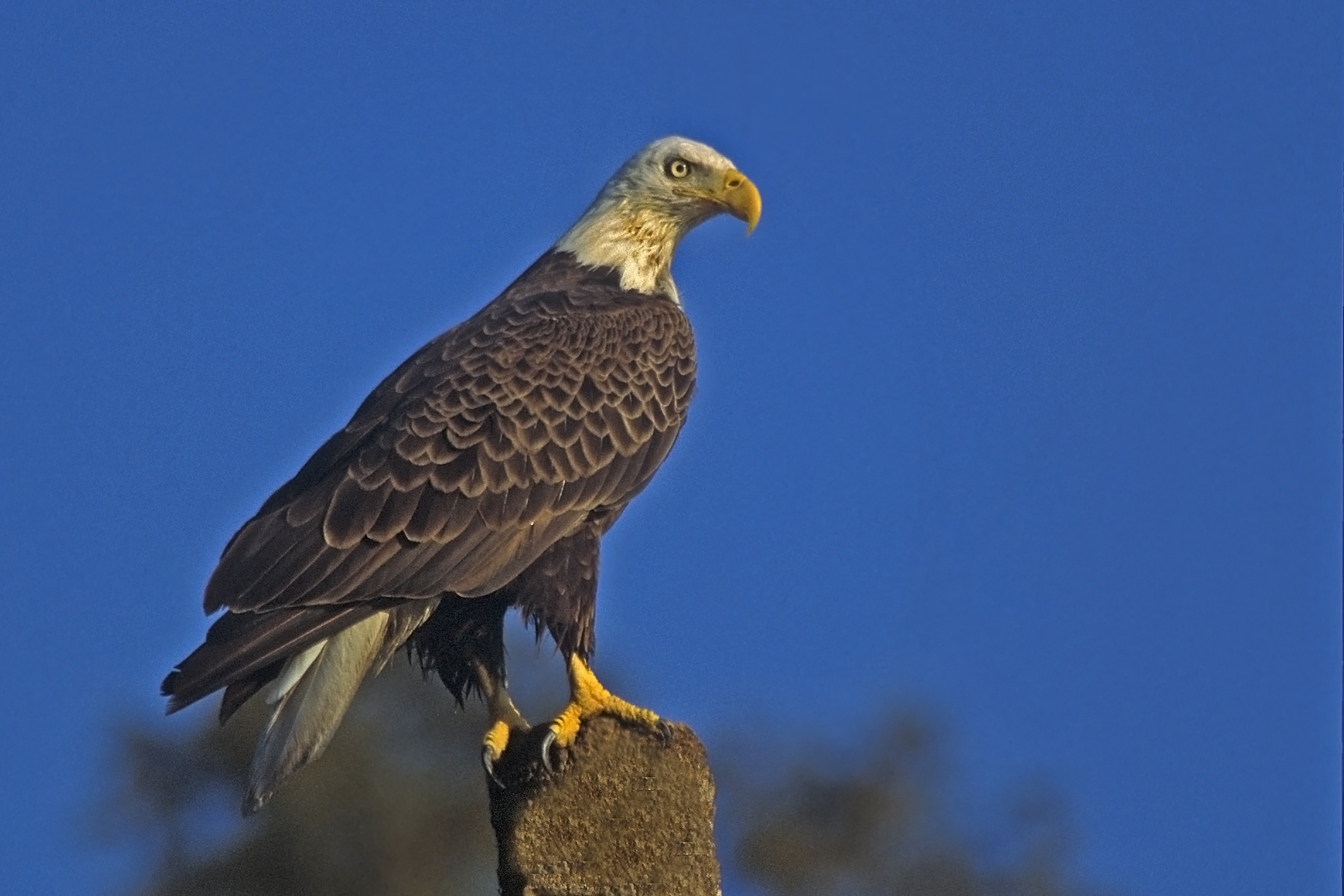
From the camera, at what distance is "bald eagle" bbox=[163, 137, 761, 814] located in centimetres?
853

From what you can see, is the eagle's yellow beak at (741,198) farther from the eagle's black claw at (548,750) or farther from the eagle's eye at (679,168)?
the eagle's black claw at (548,750)

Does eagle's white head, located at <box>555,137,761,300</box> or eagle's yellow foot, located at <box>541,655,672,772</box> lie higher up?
eagle's white head, located at <box>555,137,761,300</box>

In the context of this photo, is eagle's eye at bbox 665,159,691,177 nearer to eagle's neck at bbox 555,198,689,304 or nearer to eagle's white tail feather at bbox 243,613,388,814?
eagle's neck at bbox 555,198,689,304

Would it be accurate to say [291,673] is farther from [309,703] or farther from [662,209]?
[662,209]

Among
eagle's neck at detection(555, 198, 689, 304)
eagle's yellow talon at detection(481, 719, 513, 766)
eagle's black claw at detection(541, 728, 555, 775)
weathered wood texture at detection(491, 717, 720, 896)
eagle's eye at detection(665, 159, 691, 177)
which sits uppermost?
eagle's eye at detection(665, 159, 691, 177)

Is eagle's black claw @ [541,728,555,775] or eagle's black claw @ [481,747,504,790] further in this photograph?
eagle's black claw @ [481,747,504,790]

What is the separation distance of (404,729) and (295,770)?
31.5 ft

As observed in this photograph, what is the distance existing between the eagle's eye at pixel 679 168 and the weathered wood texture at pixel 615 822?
3.18 m

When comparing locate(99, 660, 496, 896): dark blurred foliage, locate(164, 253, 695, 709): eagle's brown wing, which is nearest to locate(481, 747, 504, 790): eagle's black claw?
locate(164, 253, 695, 709): eagle's brown wing

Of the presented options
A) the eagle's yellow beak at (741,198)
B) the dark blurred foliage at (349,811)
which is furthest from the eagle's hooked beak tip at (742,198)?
the dark blurred foliage at (349,811)

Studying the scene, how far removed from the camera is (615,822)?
26.0 feet

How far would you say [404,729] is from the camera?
18000 millimetres

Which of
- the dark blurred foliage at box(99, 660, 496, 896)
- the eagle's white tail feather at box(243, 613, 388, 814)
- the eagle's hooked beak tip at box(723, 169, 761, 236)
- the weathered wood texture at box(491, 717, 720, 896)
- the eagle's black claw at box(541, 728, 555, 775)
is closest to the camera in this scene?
the weathered wood texture at box(491, 717, 720, 896)

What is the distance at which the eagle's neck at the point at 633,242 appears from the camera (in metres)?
10.4
